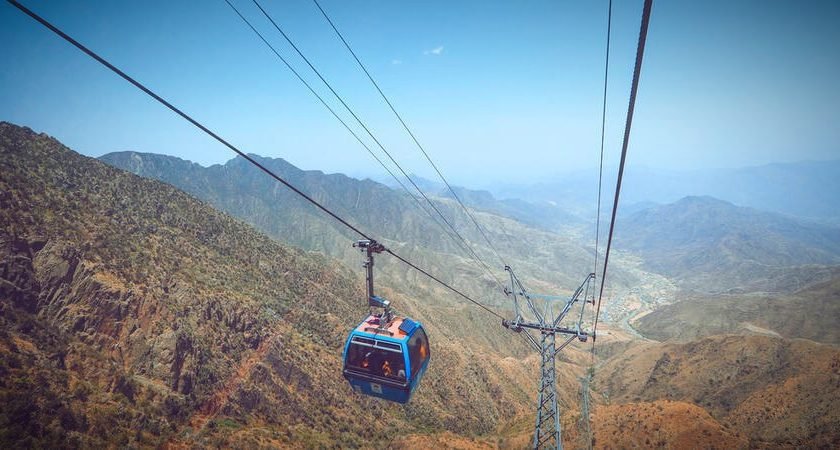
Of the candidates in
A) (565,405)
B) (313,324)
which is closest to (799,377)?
(565,405)

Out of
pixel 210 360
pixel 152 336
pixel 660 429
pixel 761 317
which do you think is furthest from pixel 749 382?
pixel 152 336

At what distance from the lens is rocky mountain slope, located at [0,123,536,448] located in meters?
28.0

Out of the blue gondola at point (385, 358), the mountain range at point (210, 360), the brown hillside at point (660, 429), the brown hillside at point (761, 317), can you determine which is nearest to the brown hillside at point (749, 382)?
the mountain range at point (210, 360)

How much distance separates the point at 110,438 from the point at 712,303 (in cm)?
17853

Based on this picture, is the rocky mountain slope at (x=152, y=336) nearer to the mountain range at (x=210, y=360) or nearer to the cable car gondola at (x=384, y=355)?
the mountain range at (x=210, y=360)

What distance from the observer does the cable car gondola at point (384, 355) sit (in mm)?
17484

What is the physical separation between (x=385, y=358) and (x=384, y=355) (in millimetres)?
145

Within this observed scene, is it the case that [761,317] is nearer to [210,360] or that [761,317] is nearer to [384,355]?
[384,355]

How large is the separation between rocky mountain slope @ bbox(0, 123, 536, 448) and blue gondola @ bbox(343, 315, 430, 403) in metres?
20.5

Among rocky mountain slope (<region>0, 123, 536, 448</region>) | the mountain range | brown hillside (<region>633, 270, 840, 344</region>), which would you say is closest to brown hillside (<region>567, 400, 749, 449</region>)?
the mountain range

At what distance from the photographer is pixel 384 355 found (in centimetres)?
1798

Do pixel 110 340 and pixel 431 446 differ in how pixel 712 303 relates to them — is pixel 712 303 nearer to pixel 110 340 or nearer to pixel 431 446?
pixel 431 446

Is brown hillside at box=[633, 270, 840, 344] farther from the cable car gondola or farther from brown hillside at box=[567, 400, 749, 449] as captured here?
the cable car gondola

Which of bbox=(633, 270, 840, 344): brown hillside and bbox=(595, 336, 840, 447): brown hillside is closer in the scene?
bbox=(595, 336, 840, 447): brown hillside
